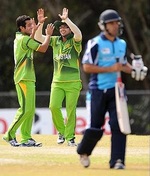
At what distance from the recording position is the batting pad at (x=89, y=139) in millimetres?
13070

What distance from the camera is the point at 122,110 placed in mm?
12750

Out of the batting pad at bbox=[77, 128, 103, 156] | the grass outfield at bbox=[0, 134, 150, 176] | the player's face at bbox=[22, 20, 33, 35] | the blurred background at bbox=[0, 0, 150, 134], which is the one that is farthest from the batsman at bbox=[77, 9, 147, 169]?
the blurred background at bbox=[0, 0, 150, 134]

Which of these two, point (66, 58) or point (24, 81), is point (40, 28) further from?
point (24, 81)

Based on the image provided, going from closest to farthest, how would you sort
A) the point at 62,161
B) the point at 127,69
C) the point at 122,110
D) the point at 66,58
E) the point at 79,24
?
the point at 122,110 < the point at 127,69 < the point at 62,161 < the point at 66,58 < the point at 79,24

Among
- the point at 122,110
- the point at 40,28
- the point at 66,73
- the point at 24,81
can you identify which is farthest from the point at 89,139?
the point at 40,28

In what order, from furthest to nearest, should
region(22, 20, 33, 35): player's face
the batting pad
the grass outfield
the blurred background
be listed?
the blurred background, region(22, 20, 33, 35): player's face, the batting pad, the grass outfield

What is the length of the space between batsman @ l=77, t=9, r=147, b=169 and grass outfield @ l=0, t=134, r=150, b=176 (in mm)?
317

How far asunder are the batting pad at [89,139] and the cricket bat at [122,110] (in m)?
0.42

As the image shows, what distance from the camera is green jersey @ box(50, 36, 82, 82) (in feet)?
57.0

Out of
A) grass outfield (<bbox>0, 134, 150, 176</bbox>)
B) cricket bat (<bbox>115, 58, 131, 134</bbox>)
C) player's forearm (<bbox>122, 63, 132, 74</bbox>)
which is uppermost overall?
player's forearm (<bbox>122, 63, 132, 74</bbox>)

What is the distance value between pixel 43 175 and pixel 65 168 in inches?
32.2

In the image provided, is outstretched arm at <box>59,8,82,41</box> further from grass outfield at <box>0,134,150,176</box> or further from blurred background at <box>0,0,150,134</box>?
blurred background at <box>0,0,150,134</box>

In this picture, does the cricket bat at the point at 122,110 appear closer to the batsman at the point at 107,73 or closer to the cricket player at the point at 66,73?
the batsman at the point at 107,73

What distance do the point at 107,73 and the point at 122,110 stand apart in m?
0.61
